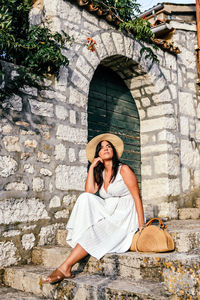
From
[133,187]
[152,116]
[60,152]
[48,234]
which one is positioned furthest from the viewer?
[152,116]

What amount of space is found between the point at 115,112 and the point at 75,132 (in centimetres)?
143

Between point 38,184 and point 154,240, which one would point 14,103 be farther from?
point 154,240

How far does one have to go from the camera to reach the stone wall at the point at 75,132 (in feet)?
10.8

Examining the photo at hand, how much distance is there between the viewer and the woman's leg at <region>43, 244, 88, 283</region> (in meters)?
2.50

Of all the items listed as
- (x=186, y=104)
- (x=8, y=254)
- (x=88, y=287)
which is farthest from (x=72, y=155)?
(x=186, y=104)

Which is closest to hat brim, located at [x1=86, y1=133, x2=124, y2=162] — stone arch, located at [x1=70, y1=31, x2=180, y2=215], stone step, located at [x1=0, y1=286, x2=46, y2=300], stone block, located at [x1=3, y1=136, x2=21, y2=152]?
stone block, located at [x1=3, y1=136, x2=21, y2=152]

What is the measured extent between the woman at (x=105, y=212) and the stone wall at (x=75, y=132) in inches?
21.6

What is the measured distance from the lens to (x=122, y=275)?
2588mm

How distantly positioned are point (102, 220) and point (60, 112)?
4.99ft

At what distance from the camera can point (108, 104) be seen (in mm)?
5039

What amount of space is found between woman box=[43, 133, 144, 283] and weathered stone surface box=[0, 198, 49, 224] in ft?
1.84

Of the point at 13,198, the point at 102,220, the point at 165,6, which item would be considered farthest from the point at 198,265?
the point at 165,6

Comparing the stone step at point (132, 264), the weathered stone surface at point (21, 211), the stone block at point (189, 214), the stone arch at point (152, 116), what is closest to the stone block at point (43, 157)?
the weathered stone surface at point (21, 211)

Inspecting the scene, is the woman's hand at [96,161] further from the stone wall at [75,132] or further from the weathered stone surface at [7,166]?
the weathered stone surface at [7,166]
